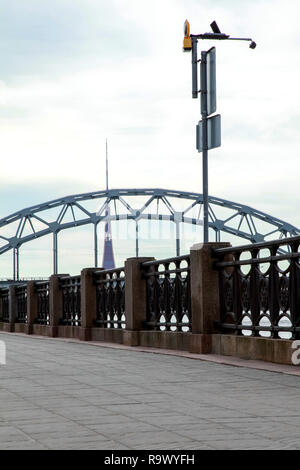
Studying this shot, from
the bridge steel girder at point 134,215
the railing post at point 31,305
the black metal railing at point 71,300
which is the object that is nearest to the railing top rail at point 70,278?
the black metal railing at point 71,300

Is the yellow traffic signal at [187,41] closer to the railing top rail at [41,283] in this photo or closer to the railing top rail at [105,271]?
the railing top rail at [105,271]

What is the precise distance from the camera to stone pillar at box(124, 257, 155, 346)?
595 inches

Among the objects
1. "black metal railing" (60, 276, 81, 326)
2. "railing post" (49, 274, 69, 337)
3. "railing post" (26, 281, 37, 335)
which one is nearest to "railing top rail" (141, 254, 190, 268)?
"black metal railing" (60, 276, 81, 326)

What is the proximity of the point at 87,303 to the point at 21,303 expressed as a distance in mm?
9006

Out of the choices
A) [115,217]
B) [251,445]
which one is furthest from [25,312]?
[115,217]

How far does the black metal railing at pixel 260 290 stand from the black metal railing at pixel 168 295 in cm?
106

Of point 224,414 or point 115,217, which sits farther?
point 115,217

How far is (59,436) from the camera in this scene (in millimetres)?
5680

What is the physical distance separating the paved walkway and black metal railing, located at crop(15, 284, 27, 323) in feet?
50.1

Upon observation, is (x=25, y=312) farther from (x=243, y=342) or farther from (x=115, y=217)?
(x=115, y=217)

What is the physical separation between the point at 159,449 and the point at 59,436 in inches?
32.2

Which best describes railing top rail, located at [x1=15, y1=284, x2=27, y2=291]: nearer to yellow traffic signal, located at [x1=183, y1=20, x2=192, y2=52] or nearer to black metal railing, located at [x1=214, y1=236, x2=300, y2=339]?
yellow traffic signal, located at [x1=183, y1=20, x2=192, y2=52]

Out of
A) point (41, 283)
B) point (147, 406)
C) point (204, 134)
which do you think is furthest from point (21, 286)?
point (147, 406)

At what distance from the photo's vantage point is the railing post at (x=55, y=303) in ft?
70.2
